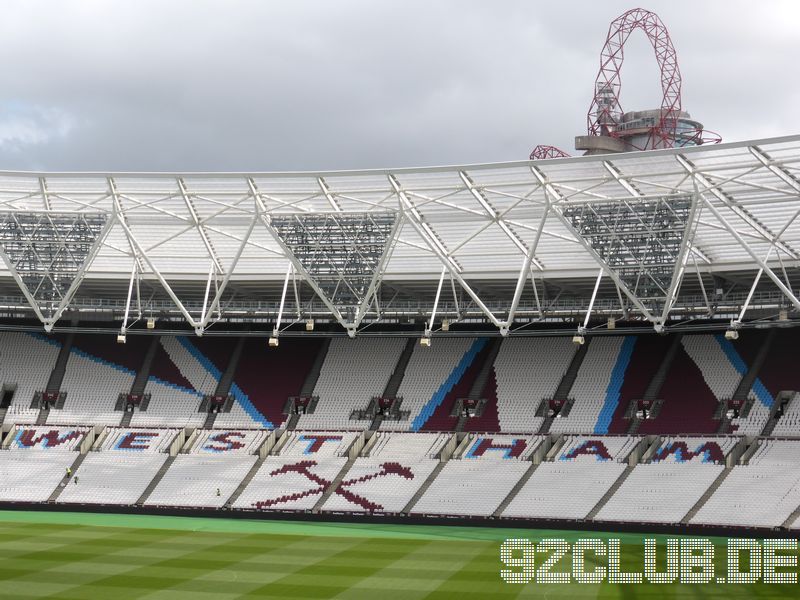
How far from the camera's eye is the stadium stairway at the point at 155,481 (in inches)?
1908

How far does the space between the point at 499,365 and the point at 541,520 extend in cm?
1315

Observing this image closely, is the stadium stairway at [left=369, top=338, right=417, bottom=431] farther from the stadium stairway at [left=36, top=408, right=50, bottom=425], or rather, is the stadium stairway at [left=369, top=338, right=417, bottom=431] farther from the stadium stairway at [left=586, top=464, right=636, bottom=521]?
the stadium stairway at [left=36, top=408, right=50, bottom=425]

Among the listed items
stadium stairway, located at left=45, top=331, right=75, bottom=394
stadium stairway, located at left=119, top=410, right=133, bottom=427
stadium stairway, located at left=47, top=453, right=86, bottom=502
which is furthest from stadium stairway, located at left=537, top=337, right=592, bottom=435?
stadium stairway, located at left=45, top=331, right=75, bottom=394

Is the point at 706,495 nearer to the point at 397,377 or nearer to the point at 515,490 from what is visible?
the point at 515,490

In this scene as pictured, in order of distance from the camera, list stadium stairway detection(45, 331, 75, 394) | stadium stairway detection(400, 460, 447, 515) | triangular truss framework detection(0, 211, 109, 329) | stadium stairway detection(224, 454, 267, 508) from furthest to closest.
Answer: stadium stairway detection(45, 331, 75, 394)
stadium stairway detection(224, 454, 267, 508)
stadium stairway detection(400, 460, 447, 515)
triangular truss framework detection(0, 211, 109, 329)

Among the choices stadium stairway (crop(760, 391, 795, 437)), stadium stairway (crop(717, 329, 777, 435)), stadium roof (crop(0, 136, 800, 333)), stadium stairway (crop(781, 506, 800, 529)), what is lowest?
stadium stairway (crop(781, 506, 800, 529))

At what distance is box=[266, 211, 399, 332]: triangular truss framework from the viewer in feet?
141

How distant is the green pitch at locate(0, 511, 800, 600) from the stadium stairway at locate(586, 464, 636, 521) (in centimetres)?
183

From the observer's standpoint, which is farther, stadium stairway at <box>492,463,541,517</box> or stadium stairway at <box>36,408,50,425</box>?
stadium stairway at <box>36,408,50,425</box>

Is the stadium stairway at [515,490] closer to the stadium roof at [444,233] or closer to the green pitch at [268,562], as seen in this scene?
the green pitch at [268,562]

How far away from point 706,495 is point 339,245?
61.4ft

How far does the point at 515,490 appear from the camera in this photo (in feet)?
151

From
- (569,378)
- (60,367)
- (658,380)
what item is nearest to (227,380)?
(60,367)

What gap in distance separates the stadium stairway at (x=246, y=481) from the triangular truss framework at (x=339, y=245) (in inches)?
372
